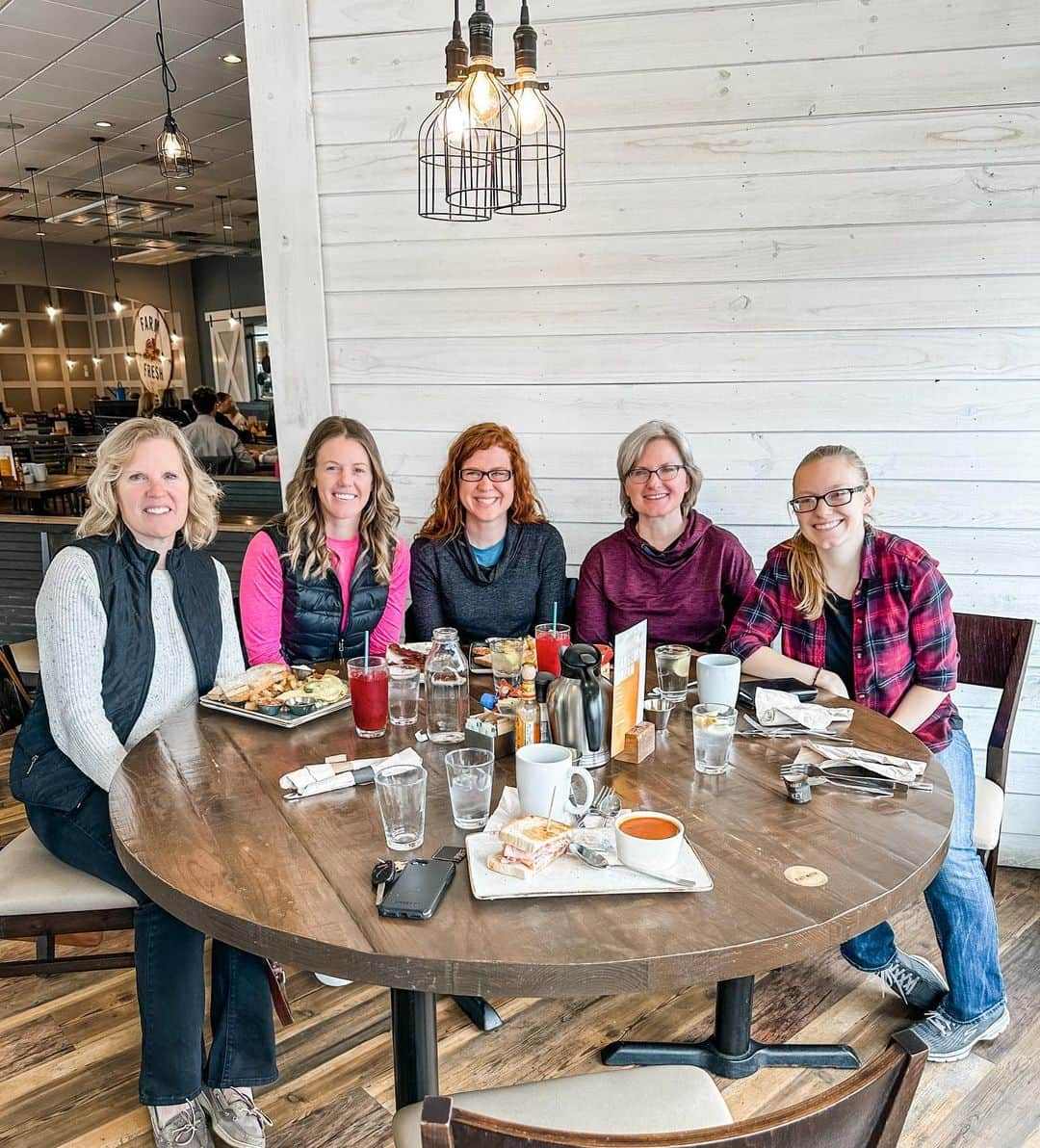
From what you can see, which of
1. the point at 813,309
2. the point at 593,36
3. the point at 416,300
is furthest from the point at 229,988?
the point at 593,36

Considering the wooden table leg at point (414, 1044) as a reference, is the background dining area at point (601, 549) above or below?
above

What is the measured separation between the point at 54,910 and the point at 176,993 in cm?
28

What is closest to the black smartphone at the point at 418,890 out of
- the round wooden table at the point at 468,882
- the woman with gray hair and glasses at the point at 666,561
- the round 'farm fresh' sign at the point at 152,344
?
the round wooden table at the point at 468,882

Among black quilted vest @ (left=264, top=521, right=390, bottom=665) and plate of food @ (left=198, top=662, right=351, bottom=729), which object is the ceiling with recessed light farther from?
plate of food @ (left=198, top=662, right=351, bottom=729)

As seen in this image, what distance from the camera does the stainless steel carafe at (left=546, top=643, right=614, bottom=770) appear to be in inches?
58.2

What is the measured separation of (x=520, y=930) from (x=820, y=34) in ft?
7.89

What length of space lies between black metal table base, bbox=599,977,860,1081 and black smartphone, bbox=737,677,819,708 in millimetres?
567

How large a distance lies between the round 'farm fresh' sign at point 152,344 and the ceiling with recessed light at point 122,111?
99 cm

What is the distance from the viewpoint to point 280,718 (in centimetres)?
171

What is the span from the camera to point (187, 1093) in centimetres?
164

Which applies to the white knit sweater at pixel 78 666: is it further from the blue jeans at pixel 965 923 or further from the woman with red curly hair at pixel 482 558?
the blue jeans at pixel 965 923

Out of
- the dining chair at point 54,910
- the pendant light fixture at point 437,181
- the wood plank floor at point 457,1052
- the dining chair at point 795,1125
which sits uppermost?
the pendant light fixture at point 437,181

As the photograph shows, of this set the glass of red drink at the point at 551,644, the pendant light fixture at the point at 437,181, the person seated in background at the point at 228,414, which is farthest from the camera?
the person seated in background at the point at 228,414

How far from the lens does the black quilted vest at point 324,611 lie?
7.63ft
